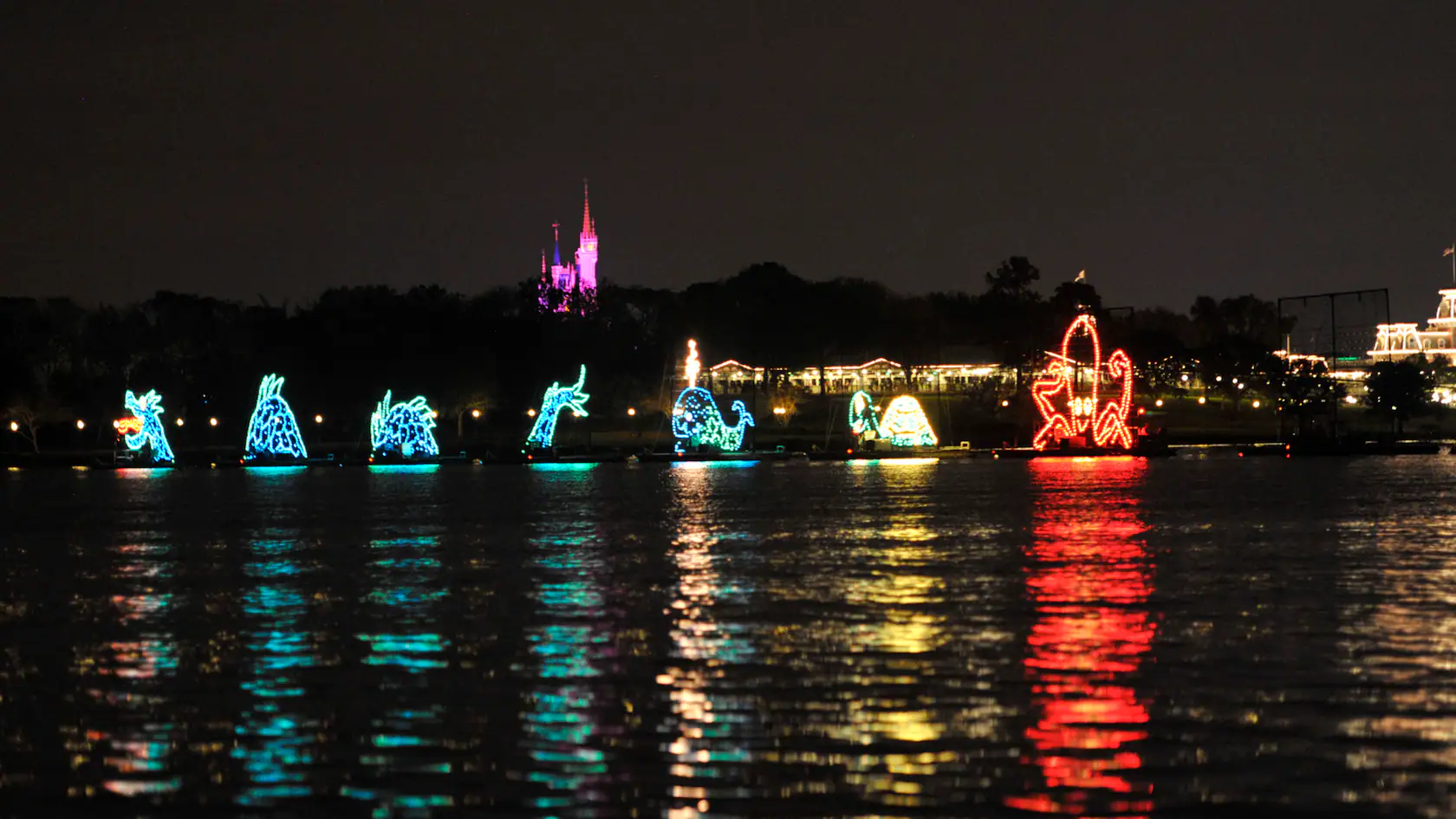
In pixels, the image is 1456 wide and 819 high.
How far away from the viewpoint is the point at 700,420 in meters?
96.5

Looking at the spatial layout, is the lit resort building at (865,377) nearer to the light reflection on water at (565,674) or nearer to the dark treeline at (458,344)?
the dark treeline at (458,344)

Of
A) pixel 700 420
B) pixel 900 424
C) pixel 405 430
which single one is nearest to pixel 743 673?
pixel 700 420

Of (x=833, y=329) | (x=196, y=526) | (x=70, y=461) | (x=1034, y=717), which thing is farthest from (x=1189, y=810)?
(x=833, y=329)

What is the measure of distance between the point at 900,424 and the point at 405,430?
96.7 feet

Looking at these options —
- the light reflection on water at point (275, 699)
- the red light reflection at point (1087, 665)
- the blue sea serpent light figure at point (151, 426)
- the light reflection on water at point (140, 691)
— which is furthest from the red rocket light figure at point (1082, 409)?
the light reflection on water at point (140, 691)

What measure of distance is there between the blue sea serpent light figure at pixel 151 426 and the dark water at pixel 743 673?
210 ft

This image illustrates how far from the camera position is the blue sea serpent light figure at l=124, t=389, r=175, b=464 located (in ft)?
334

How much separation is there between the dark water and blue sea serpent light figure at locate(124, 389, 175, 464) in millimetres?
64024

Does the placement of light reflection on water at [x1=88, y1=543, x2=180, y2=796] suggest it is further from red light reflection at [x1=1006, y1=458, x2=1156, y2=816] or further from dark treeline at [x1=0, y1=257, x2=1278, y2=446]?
dark treeline at [x1=0, y1=257, x2=1278, y2=446]

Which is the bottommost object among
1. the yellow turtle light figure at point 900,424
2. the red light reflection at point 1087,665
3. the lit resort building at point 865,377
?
the red light reflection at point 1087,665

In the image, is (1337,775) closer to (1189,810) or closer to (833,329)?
(1189,810)

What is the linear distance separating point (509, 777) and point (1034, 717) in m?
4.61

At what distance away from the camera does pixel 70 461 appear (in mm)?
113438

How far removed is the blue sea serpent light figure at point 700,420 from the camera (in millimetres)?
94688
